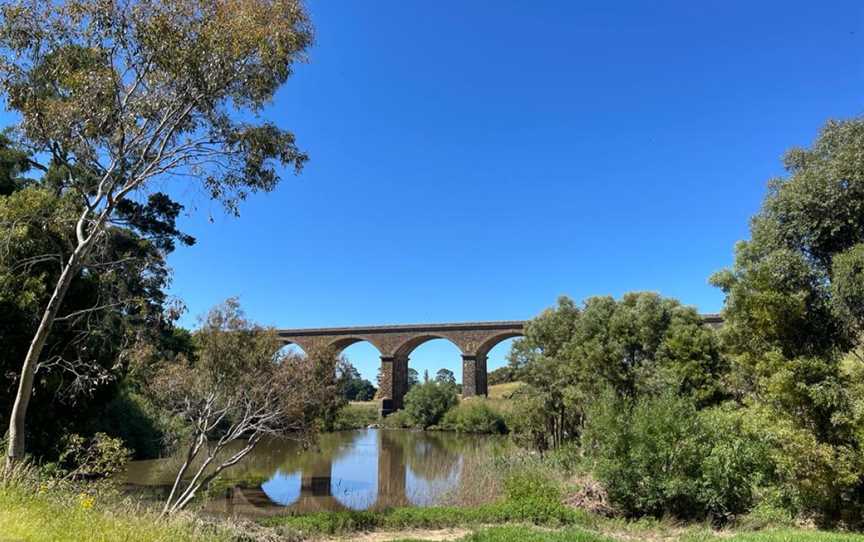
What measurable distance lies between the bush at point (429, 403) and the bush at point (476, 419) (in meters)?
1.69

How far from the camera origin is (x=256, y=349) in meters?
9.50

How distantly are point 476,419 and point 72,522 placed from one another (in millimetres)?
28130

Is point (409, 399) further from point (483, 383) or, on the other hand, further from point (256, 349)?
point (256, 349)

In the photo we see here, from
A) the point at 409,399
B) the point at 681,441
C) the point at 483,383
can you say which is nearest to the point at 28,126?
the point at 681,441

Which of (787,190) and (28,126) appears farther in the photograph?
(787,190)

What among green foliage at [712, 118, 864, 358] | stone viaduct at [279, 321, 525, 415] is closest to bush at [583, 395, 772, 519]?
green foliage at [712, 118, 864, 358]

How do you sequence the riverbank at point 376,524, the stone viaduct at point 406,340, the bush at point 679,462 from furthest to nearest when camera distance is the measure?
the stone viaduct at point 406,340, the bush at point 679,462, the riverbank at point 376,524

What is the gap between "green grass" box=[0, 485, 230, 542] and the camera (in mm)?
3488

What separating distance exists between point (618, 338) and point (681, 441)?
450 centimetres

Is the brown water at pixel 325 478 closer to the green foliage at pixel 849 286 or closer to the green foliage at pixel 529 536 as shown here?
the green foliage at pixel 529 536

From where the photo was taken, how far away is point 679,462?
8133 mm

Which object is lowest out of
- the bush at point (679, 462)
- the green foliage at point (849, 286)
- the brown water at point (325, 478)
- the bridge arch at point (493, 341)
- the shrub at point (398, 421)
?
the brown water at point (325, 478)

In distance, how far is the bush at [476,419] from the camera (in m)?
30.5

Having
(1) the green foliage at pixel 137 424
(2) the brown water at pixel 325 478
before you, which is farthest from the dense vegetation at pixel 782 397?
(1) the green foliage at pixel 137 424
